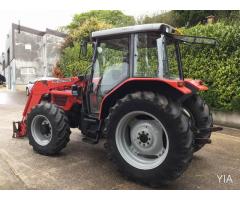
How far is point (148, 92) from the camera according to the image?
411 cm

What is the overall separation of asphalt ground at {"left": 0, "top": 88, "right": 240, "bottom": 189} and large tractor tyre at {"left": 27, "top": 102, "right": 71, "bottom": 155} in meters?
0.18

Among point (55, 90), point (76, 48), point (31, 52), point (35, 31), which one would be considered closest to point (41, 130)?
point (55, 90)

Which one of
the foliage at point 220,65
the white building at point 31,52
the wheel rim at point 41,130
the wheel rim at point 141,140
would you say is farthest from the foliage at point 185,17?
the wheel rim at point 141,140

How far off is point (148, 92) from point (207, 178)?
157cm

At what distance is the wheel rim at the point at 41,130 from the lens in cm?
562

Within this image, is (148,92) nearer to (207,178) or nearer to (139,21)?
(207,178)

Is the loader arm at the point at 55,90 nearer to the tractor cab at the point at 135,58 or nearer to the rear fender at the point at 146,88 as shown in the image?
the tractor cab at the point at 135,58

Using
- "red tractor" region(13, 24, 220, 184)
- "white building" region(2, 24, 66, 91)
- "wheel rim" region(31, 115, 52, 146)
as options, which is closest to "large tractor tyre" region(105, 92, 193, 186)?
"red tractor" region(13, 24, 220, 184)

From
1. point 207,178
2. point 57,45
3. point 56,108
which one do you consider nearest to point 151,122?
point 207,178

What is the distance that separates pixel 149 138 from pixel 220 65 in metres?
5.04

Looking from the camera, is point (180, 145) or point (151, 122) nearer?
point (180, 145)

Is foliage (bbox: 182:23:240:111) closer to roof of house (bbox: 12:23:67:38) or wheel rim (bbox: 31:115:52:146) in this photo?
wheel rim (bbox: 31:115:52:146)

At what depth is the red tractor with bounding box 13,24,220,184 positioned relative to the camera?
12.8 feet

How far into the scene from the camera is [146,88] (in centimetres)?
428
